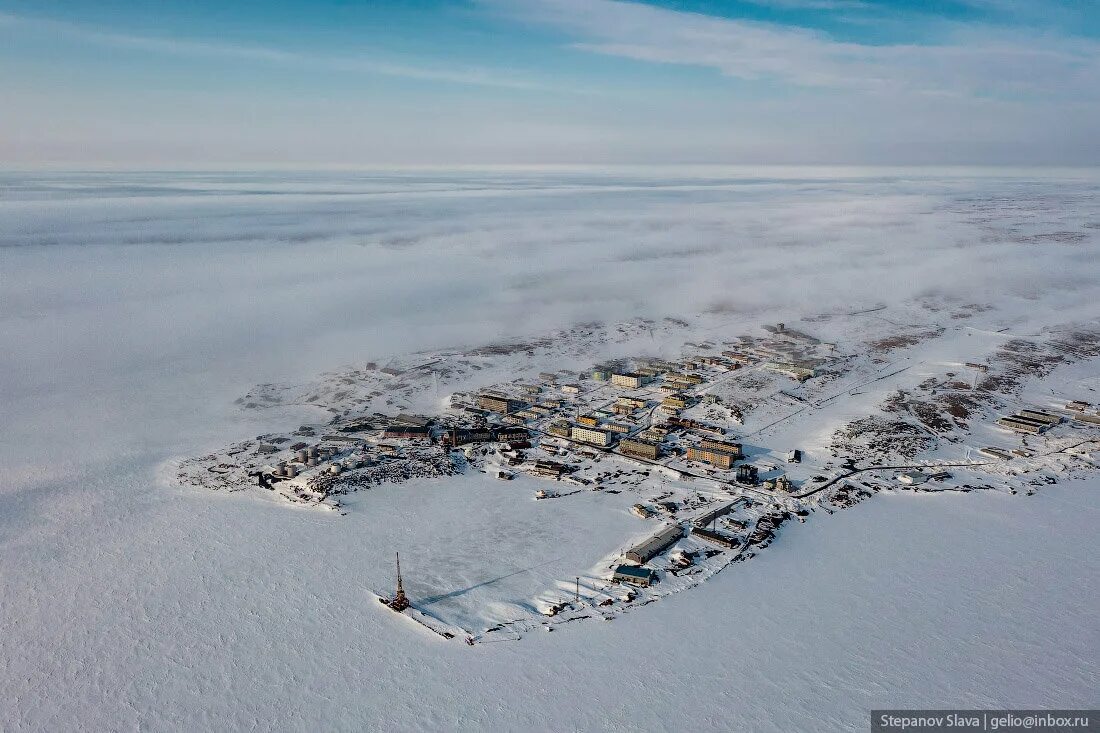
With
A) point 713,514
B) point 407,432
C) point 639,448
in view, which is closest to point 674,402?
point 639,448

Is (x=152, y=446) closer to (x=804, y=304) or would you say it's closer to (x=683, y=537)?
(x=683, y=537)

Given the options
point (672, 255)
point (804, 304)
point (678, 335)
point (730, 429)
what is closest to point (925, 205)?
point (672, 255)

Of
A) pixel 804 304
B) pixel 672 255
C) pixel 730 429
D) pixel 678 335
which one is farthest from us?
pixel 672 255

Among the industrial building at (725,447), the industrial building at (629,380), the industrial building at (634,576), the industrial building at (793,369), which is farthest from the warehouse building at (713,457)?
the industrial building at (793,369)

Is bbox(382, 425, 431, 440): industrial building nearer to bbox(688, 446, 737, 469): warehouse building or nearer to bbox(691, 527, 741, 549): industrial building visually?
bbox(688, 446, 737, 469): warehouse building

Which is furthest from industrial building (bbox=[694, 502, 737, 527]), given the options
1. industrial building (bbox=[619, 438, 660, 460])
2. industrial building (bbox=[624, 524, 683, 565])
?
industrial building (bbox=[619, 438, 660, 460])

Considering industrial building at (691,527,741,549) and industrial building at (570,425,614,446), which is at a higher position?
industrial building at (570,425,614,446)

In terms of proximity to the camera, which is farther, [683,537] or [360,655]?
[683,537]
